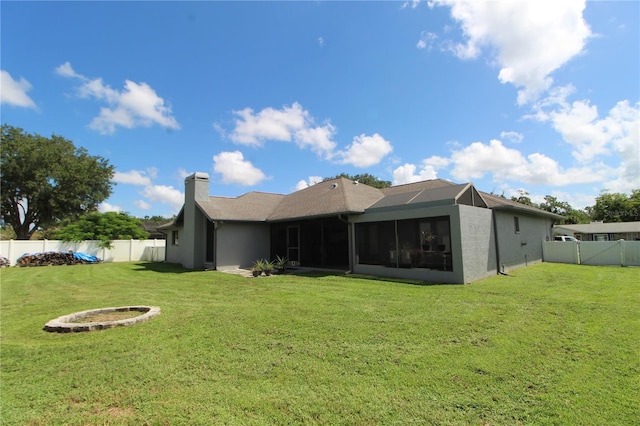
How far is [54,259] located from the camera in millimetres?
19328

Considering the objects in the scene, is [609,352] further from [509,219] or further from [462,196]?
[509,219]

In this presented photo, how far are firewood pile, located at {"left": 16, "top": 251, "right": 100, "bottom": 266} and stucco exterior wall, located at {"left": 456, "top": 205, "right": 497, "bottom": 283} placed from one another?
23.4 m

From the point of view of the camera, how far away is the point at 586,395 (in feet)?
9.48

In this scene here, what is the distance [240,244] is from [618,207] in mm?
59122

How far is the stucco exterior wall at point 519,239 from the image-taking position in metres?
12.2

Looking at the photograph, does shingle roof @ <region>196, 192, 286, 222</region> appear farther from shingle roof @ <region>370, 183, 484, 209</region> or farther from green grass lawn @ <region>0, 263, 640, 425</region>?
green grass lawn @ <region>0, 263, 640, 425</region>

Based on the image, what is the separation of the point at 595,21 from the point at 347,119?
10.6 metres

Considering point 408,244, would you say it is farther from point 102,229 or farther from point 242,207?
point 102,229

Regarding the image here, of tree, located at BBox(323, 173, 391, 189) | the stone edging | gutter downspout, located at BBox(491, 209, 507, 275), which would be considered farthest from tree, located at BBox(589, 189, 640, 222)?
the stone edging

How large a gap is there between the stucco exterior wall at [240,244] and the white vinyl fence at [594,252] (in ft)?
50.9

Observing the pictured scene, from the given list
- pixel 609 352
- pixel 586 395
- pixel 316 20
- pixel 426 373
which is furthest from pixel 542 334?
pixel 316 20

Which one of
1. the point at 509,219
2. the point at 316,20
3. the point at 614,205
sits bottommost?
the point at 509,219

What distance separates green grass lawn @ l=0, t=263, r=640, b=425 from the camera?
267cm

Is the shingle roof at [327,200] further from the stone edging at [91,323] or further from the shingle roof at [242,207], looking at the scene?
the stone edging at [91,323]
